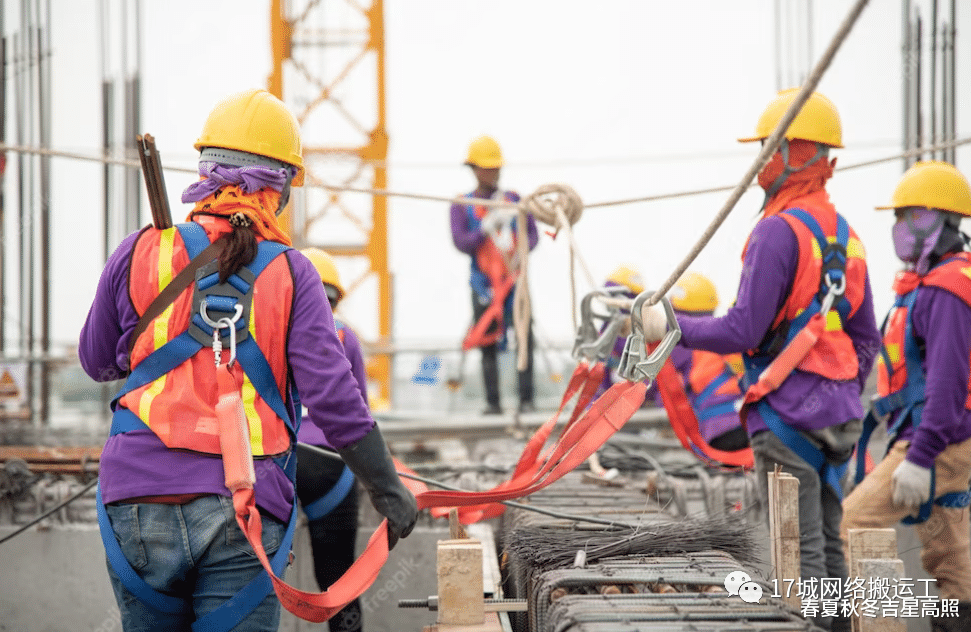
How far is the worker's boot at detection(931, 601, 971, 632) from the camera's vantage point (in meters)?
4.87

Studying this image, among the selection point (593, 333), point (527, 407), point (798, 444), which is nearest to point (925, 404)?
point (798, 444)

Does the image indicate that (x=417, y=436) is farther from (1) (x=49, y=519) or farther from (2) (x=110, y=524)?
(2) (x=110, y=524)

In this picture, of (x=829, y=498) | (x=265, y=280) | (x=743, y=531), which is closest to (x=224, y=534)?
(x=265, y=280)

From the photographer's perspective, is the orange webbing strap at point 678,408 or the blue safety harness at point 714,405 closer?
the orange webbing strap at point 678,408

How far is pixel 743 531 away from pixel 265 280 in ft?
6.17

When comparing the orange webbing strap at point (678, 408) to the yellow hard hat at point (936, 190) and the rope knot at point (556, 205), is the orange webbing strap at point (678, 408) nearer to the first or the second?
the rope knot at point (556, 205)

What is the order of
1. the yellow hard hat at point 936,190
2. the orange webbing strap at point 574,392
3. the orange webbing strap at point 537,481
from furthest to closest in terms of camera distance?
the yellow hard hat at point 936,190 → the orange webbing strap at point 574,392 → the orange webbing strap at point 537,481

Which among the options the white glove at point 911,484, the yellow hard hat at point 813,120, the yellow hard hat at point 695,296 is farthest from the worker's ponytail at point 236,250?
the yellow hard hat at point 695,296

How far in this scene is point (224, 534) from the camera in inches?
110

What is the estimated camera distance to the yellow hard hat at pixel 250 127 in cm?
303

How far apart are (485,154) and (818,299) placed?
16.2 feet

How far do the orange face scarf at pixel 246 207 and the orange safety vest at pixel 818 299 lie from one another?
207 centimetres

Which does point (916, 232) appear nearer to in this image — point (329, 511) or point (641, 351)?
point (641, 351)

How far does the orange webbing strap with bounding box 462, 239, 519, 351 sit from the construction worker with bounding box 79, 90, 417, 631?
5902 mm
